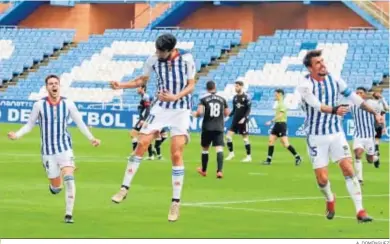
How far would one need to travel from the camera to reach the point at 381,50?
54.5 m

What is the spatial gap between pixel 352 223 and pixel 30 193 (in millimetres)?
6541

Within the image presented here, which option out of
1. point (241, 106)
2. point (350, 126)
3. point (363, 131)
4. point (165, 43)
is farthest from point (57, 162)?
point (350, 126)

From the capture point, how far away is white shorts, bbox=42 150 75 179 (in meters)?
16.5

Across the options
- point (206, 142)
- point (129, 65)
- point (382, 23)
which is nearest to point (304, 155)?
point (206, 142)

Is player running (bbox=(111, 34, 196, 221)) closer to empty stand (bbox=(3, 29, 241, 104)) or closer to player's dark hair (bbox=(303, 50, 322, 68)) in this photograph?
player's dark hair (bbox=(303, 50, 322, 68))

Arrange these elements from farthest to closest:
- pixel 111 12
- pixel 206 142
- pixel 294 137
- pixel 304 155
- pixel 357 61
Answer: pixel 111 12 < pixel 357 61 < pixel 294 137 < pixel 304 155 < pixel 206 142

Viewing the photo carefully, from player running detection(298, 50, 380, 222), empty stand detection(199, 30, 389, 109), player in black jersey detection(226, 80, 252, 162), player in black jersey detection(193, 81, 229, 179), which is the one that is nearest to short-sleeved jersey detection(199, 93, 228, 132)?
player in black jersey detection(193, 81, 229, 179)

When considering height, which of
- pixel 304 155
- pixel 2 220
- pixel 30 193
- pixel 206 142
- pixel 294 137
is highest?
pixel 294 137

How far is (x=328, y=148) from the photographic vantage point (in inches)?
641

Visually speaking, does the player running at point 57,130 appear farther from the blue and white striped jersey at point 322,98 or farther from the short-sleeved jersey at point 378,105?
the short-sleeved jersey at point 378,105

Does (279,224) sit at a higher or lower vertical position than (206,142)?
lower

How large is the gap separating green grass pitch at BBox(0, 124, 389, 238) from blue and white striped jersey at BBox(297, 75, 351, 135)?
137 centimetres

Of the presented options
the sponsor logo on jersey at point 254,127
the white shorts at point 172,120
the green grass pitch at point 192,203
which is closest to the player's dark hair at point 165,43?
the white shorts at point 172,120

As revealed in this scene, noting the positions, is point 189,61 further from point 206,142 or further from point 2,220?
point 206,142
